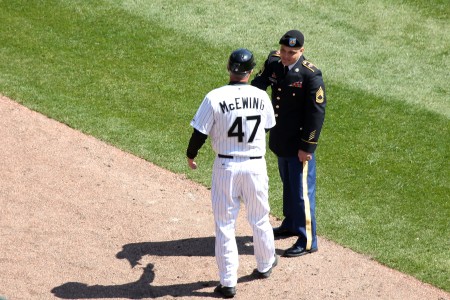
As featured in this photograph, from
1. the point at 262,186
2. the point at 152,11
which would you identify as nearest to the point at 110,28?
the point at 152,11

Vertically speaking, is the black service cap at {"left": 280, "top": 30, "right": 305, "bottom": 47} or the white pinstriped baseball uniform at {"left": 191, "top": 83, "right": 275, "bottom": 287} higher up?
the black service cap at {"left": 280, "top": 30, "right": 305, "bottom": 47}

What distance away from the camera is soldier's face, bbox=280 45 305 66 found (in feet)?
23.9

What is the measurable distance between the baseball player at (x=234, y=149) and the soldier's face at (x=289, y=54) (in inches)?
24.1

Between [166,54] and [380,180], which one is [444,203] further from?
[166,54]

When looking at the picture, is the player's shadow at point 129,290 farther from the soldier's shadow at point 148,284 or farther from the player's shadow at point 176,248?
the player's shadow at point 176,248

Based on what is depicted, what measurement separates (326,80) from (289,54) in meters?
3.55

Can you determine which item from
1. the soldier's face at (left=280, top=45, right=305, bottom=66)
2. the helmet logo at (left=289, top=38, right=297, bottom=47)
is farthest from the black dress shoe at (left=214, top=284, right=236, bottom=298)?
the helmet logo at (left=289, top=38, right=297, bottom=47)

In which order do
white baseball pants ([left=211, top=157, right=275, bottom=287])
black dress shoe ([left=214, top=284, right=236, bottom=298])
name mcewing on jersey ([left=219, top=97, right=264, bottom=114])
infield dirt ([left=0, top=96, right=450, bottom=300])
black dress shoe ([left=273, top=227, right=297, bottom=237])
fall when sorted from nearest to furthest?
1. name mcewing on jersey ([left=219, top=97, right=264, bottom=114])
2. white baseball pants ([left=211, top=157, right=275, bottom=287])
3. black dress shoe ([left=214, top=284, right=236, bottom=298])
4. infield dirt ([left=0, top=96, right=450, bottom=300])
5. black dress shoe ([left=273, top=227, right=297, bottom=237])

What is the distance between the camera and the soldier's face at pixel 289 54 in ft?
23.9

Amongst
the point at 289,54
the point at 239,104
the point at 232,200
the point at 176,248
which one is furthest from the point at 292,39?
the point at 176,248

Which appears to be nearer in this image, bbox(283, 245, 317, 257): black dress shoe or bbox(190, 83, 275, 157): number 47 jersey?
bbox(190, 83, 275, 157): number 47 jersey

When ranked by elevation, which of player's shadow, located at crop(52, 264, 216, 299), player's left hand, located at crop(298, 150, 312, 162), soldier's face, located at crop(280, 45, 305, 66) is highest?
soldier's face, located at crop(280, 45, 305, 66)

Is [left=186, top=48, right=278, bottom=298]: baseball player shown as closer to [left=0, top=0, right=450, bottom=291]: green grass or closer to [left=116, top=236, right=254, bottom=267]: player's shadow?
[left=116, top=236, right=254, bottom=267]: player's shadow

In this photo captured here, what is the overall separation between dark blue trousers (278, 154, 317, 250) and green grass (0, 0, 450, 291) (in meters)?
0.44
